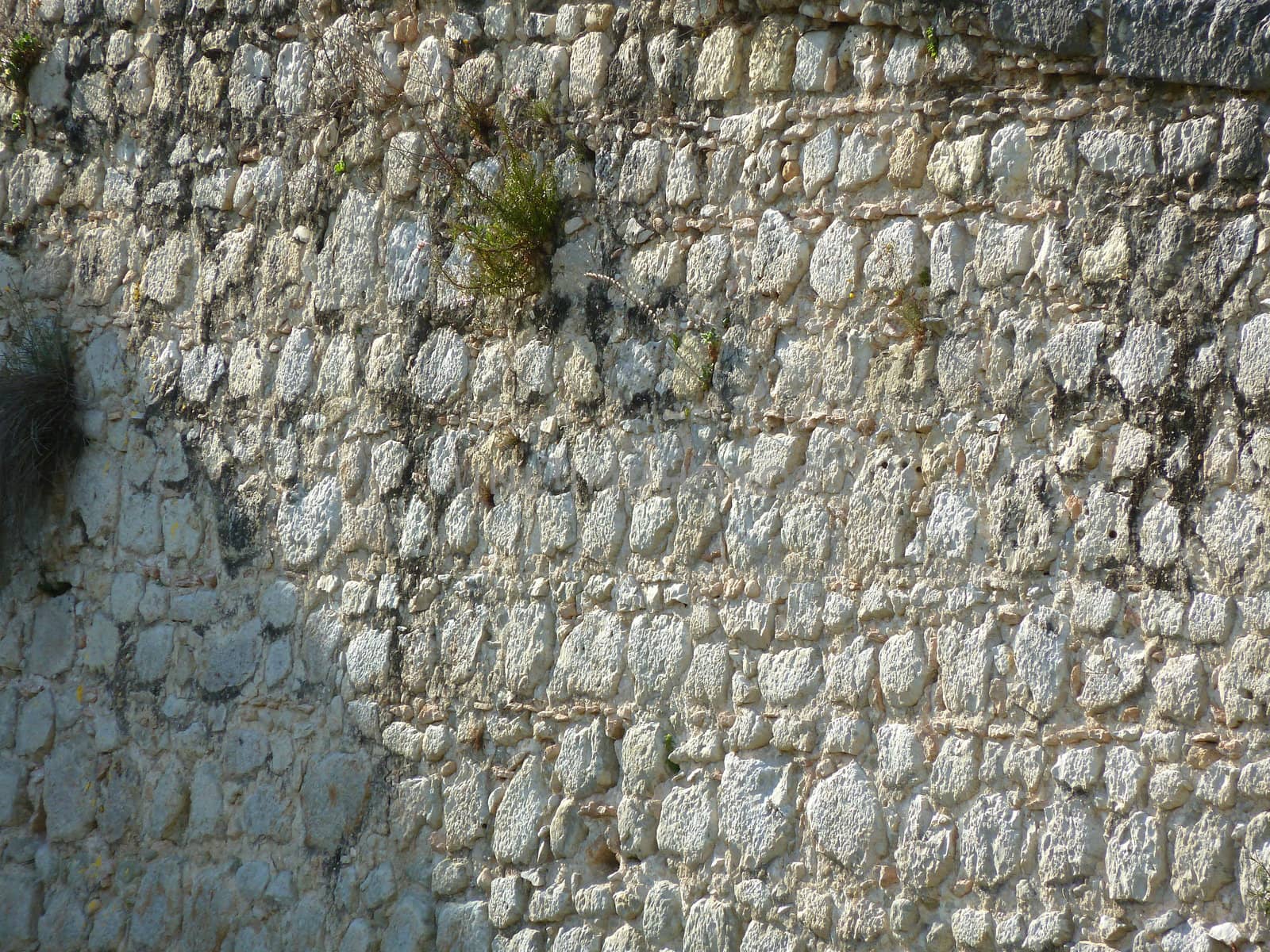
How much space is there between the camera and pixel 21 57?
18.8 ft

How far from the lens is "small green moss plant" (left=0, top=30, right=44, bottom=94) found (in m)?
5.73

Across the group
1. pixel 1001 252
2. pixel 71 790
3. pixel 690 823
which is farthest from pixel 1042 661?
pixel 71 790

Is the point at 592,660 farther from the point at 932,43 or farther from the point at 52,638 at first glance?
the point at 52,638

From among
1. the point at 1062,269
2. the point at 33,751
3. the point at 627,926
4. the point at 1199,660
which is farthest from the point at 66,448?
the point at 1199,660

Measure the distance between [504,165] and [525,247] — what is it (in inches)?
12.0

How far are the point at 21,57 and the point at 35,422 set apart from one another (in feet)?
5.24

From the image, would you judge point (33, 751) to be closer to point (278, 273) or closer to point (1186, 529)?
point (278, 273)

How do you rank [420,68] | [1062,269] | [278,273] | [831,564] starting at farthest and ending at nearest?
[278,273] → [420,68] → [831,564] → [1062,269]

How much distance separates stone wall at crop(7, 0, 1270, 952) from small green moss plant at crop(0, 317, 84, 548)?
0.09m

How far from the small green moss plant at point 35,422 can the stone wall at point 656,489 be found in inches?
3.7

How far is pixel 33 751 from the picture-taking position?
5426mm

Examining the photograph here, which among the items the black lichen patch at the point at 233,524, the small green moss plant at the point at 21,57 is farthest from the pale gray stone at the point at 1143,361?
the small green moss plant at the point at 21,57

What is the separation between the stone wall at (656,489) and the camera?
3.11 metres

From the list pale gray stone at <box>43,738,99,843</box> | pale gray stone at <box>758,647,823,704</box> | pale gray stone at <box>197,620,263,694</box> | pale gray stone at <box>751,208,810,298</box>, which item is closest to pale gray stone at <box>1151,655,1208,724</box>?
pale gray stone at <box>758,647,823,704</box>
